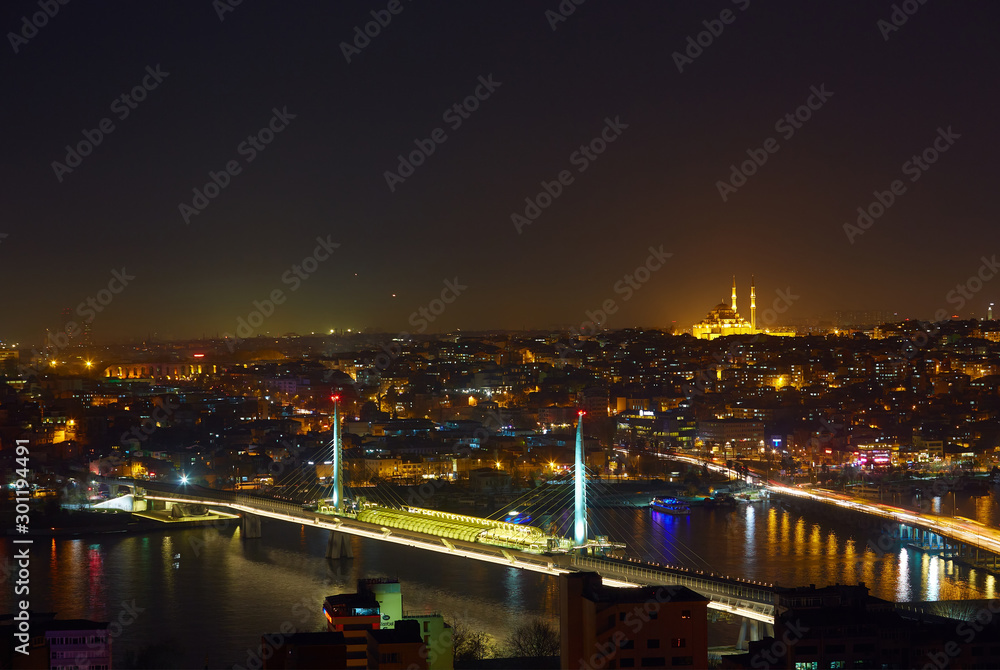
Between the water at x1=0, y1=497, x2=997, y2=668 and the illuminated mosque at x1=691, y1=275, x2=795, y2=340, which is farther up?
the illuminated mosque at x1=691, y1=275, x2=795, y2=340

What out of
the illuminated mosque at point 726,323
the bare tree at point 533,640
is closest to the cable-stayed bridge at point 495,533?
the bare tree at point 533,640

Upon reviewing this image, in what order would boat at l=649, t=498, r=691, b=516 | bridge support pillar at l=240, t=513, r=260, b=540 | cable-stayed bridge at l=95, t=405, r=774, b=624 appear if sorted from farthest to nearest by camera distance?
1. boat at l=649, t=498, r=691, b=516
2. bridge support pillar at l=240, t=513, r=260, b=540
3. cable-stayed bridge at l=95, t=405, r=774, b=624

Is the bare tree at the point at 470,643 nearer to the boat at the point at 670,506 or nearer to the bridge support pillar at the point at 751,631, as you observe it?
the bridge support pillar at the point at 751,631

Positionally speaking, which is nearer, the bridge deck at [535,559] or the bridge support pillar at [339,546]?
the bridge deck at [535,559]

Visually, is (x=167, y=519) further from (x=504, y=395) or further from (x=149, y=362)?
(x=149, y=362)

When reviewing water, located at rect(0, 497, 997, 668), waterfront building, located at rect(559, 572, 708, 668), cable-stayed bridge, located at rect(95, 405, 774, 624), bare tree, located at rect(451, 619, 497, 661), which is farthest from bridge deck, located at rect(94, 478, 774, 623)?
waterfront building, located at rect(559, 572, 708, 668)

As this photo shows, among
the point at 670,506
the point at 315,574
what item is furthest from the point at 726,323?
the point at 315,574

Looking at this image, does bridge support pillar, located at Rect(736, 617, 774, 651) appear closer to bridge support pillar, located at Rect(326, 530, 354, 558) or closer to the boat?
bridge support pillar, located at Rect(326, 530, 354, 558)
